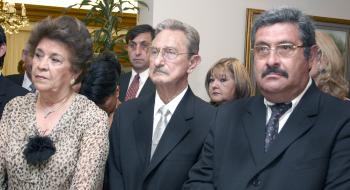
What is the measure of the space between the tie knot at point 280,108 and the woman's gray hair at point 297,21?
0.77 feet

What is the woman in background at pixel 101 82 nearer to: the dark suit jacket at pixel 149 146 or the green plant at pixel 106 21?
the dark suit jacket at pixel 149 146

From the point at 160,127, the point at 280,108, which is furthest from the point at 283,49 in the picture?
the point at 160,127

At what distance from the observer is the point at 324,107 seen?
84.0 inches

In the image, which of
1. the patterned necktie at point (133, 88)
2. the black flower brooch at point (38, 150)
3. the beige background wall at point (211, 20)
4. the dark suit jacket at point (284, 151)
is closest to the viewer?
the dark suit jacket at point (284, 151)

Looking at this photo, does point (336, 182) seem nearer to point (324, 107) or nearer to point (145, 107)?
point (324, 107)

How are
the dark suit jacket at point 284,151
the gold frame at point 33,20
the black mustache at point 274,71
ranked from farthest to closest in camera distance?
1. the gold frame at point 33,20
2. the black mustache at point 274,71
3. the dark suit jacket at point 284,151

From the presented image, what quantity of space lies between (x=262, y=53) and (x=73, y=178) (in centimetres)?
104

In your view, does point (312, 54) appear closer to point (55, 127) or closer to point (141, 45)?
point (55, 127)

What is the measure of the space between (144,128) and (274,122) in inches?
30.0

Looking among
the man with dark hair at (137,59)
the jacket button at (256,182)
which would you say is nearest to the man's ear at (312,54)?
the jacket button at (256,182)

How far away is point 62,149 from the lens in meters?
2.35

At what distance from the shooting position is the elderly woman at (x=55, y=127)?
2316mm

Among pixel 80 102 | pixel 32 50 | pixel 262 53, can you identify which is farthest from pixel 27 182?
pixel 262 53

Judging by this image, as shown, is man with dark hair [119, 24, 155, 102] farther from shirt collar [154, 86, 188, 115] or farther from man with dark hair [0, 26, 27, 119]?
shirt collar [154, 86, 188, 115]
